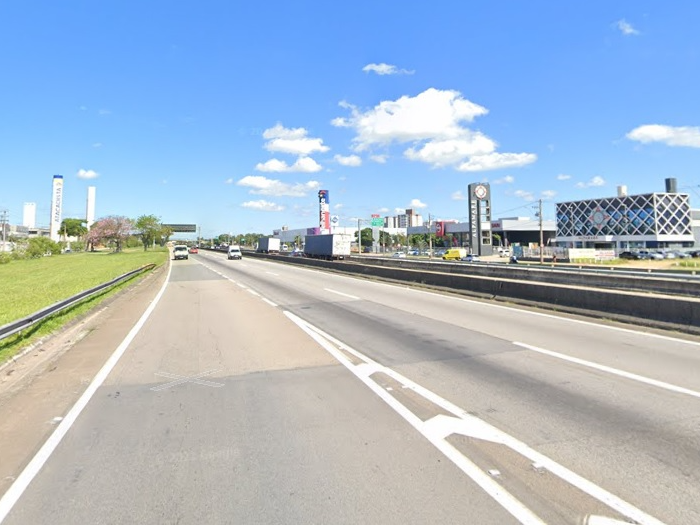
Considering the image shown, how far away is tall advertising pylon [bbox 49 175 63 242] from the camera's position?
125m

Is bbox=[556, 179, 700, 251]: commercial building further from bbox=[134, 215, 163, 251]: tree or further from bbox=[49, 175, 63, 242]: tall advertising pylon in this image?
bbox=[49, 175, 63, 242]: tall advertising pylon

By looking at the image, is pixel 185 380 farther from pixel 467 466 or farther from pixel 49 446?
pixel 467 466

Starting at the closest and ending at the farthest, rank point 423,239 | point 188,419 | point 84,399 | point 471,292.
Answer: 1. point 188,419
2. point 84,399
3. point 471,292
4. point 423,239

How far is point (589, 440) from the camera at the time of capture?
4.64 meters

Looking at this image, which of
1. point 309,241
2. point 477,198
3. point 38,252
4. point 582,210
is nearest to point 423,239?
point 582,210

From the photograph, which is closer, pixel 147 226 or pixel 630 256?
pixel 630 256

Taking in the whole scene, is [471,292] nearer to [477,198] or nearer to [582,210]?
[477,198]

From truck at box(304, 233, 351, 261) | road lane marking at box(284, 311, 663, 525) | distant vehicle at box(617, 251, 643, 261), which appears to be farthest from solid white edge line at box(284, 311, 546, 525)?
distant vehicle at box(617, 251, 643, 261)

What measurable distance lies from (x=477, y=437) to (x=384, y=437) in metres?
0.94

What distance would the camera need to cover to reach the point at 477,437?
474 cm

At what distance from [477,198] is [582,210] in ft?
121

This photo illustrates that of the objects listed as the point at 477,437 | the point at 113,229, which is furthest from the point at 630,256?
the point at 113,229

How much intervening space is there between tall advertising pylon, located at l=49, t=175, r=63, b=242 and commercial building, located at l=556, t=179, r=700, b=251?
127508 mm

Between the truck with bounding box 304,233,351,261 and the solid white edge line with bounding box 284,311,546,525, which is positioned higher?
the truck with bounding box 304,233,351,261
